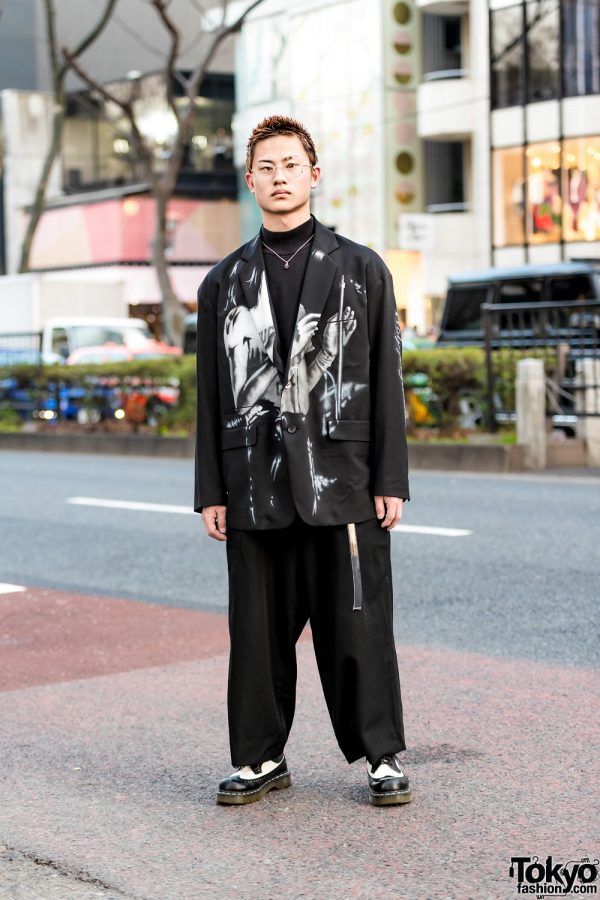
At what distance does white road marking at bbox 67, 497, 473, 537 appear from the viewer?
1138 cm

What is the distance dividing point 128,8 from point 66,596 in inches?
2214

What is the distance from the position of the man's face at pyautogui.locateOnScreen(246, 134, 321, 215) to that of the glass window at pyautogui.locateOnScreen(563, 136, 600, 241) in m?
37.2

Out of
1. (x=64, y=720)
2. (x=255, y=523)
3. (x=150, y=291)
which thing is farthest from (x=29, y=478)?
(x=150, y=291)

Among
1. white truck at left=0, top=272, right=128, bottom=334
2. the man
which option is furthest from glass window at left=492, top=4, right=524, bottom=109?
the man

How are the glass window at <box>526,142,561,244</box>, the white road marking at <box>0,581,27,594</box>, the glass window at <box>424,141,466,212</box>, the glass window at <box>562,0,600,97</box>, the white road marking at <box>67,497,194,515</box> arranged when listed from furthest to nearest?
the glass window at <box>424,141,466,212</box> → the glass window at <box>526,142,561,244</box> → the glass window at <box>562,0,600,97</box> → the white road marking at <box>67,497,194,515</box> → the white road marking at <box>0,581,27,594</box>

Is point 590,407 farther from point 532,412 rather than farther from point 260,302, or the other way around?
point 260,302

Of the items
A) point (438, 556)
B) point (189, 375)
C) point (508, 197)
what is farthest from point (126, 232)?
point (438, 556)

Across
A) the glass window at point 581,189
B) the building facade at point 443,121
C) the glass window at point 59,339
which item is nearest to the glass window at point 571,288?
the glass window at point 59,339

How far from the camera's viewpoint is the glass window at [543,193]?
4131 centimetres

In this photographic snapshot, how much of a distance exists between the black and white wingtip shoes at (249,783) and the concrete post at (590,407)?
12.5m

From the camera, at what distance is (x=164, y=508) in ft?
44.5

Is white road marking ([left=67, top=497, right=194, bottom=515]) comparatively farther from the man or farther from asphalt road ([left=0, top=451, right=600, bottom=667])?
the man

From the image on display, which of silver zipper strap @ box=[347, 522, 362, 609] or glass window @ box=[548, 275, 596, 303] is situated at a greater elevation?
glass window @ box=[548, 275, 596, 303]

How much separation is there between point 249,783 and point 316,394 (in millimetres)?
1158
